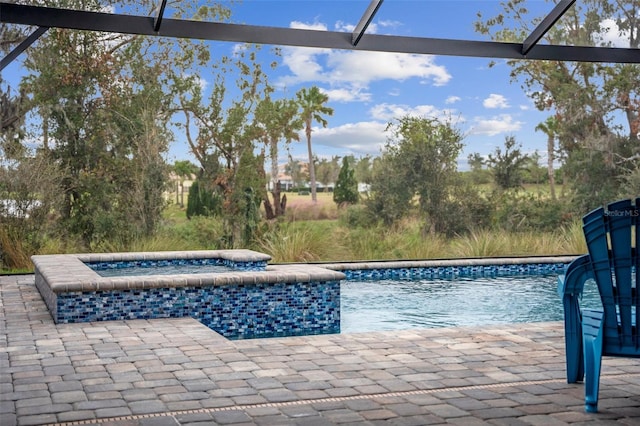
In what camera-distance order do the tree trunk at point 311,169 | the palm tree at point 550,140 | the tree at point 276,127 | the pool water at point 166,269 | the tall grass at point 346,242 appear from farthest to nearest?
the tree trunk at point 311,169 → the palm tree at point 550,140 → the tree at point 276,127 → the tall grass at point 346,242 → the pool water at point 166,269

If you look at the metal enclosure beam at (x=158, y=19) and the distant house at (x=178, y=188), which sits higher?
the metal enclosure beam at (x=158, y=19)

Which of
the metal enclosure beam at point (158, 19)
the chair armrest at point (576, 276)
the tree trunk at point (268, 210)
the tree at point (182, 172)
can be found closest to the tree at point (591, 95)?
the tree trunk at point (268, 210)

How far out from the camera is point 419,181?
1608cm

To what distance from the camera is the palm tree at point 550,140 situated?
17.4 m

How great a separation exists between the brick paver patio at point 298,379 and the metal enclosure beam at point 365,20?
2500 millimetres

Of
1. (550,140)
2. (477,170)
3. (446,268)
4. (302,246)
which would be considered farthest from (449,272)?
(550,140)

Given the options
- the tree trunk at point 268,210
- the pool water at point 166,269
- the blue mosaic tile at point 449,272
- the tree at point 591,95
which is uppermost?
the tree at point 591,95

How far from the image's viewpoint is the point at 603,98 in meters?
17.2

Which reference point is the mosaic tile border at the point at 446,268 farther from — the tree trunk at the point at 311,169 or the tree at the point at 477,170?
the tree trunk at the point at 311,169

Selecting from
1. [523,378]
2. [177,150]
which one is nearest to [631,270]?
[523,378]

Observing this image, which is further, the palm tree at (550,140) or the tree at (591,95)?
the palm tree at (550,140)

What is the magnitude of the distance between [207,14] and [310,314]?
9.74m

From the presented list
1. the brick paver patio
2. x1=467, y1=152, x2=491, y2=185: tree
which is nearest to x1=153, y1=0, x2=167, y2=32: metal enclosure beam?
the brick paver patio

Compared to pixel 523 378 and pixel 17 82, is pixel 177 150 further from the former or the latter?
pixel 523 378
